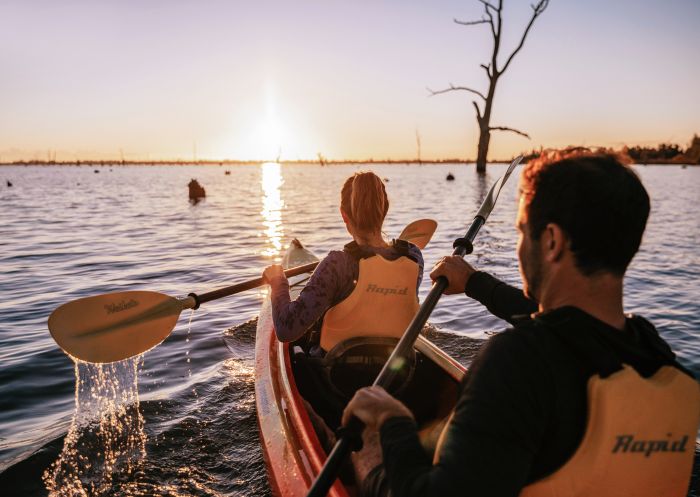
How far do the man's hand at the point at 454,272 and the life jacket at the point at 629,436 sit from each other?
139cm

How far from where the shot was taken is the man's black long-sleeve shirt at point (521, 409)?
1.09m

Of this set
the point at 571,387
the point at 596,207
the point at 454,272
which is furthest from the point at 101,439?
the point at 596,207

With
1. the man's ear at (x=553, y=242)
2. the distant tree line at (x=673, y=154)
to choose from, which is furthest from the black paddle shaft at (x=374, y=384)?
the distant tree line at (x=673, y=154)

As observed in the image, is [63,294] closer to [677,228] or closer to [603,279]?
[603,279]

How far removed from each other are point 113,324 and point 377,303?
2.74 metres

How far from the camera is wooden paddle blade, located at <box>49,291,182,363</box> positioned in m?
4.05

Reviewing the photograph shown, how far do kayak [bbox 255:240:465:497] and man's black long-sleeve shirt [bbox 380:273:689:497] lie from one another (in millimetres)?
1264

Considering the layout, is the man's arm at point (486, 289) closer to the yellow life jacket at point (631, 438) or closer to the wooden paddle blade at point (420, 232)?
the yellow life jacket at point (631, 438)

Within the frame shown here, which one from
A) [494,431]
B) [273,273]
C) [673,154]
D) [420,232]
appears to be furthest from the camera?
[673,154]

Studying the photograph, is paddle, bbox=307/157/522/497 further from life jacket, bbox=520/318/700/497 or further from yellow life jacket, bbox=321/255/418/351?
life jacket, bbox=520/318/700/497

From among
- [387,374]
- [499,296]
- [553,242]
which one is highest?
[553,242]

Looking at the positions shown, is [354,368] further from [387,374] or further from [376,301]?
[387,374]

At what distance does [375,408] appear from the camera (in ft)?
4.71

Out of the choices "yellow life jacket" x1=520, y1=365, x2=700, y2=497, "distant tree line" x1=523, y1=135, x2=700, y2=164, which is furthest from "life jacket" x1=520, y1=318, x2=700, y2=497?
"distant tree line" x1=523, y1=135, x2=700, y2=164
